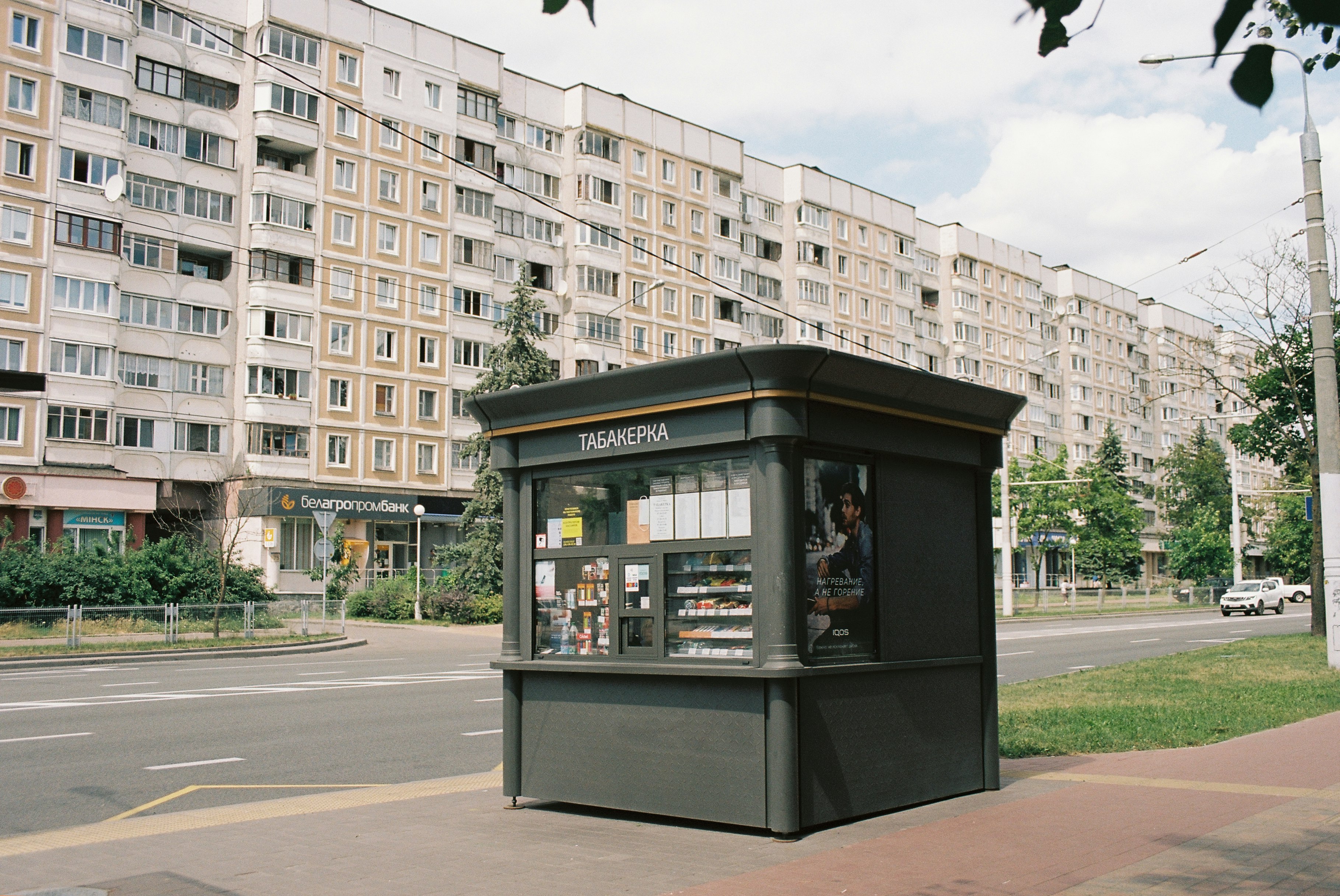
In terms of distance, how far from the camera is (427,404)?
189 ft

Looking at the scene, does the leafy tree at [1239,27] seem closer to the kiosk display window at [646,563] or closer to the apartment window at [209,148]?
the kiosk display window at [646,563]

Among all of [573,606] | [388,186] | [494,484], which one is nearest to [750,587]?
[573,606]

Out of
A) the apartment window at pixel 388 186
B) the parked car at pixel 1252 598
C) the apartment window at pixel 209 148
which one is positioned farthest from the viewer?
the apartment window at pixel 388 186

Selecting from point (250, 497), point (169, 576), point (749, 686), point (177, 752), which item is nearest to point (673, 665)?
point (749, 686)

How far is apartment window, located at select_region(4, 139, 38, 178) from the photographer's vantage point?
44688mm

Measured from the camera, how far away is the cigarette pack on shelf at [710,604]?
744 centimetres

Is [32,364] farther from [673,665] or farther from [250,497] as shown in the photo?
[673,665]

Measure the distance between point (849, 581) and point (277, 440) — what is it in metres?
47.6

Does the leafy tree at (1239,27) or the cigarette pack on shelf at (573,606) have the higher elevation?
the leafy tree at (1239,27)

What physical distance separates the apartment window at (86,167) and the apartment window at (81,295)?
12.9 feet

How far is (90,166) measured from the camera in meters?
46.8

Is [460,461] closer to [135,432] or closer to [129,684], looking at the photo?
[135,432]

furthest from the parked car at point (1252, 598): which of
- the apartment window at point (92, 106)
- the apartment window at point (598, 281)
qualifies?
the apartment window at point (92, 106)

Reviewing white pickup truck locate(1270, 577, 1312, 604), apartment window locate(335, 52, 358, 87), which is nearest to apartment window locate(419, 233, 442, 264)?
apartment window locate(335, 52, 358, 87)
